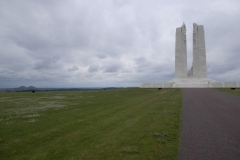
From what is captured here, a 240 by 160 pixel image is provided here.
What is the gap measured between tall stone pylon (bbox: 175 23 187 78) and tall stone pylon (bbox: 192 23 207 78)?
3.45 meters

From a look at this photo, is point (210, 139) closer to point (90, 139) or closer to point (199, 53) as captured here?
point (90, 139)

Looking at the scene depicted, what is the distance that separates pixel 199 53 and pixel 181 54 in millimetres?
6375

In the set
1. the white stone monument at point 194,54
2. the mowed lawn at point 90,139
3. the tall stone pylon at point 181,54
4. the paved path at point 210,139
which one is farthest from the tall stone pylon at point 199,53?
the mowed lawn at point 90,139

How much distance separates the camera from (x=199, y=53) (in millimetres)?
69375

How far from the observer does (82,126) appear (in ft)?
32.6

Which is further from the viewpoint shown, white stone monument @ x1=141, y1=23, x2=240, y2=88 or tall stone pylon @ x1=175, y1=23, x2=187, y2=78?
tall stone pylon @ x1=175, y1=23, x2=187, y2=78

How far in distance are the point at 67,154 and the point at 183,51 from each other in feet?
231

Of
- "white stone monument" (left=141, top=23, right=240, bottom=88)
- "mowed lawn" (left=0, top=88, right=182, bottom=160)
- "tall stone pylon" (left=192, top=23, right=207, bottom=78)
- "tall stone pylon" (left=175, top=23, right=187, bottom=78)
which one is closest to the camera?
"mowed lawn" (left=0, top=88, right=182, bottom=160)

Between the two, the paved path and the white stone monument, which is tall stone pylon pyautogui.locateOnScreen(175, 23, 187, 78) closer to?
the white stone monument

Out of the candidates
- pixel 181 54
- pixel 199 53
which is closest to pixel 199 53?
pixel 199 53

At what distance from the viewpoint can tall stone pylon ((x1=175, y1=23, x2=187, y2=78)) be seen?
6981 centimetres

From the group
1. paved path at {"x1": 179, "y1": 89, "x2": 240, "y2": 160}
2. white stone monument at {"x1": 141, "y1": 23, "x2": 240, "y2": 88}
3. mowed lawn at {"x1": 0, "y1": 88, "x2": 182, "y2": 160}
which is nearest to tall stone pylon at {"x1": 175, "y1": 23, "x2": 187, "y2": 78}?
white stone monument at {"x1": 141, "y1": 23, "x2": 240, "y2": 88}

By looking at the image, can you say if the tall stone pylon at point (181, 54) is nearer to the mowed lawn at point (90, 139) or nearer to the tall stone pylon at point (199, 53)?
the tall stone pylon at point (199, 53)

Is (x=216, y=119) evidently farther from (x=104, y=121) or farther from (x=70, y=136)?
(x=70, y=136)
